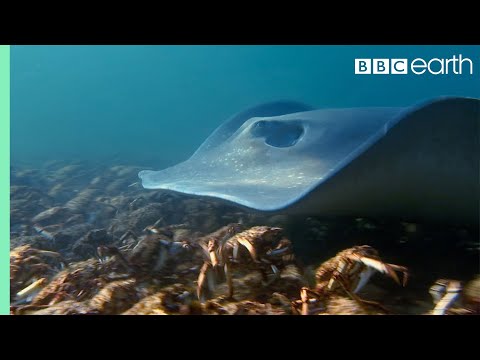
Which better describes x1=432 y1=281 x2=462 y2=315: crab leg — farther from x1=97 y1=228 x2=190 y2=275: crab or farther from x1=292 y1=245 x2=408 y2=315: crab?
x1=97 y1=228 x2=190 y2=275: crab

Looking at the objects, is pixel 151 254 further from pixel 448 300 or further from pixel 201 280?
pixel 448 300

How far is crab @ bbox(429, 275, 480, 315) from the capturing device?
223 cm

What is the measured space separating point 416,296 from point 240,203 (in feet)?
5.23

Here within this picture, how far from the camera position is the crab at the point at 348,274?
2.37 metres

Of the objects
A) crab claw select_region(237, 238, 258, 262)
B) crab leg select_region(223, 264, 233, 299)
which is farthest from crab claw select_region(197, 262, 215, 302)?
crab claw select_region(237, 238, 258, 262)

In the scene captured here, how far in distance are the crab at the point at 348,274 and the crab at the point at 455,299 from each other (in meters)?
0.24

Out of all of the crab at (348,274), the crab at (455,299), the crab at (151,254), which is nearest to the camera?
the crab at (455,299)

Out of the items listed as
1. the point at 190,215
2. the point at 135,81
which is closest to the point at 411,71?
the point at 190,215

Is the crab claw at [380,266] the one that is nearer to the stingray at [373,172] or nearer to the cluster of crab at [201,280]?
the cluster of crab at [201,280]

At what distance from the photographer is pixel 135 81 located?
89.9 m

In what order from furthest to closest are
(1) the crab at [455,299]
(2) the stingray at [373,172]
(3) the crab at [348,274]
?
(2) the stingray at [373,172]
(3) the crab at [348,274]
(1) the crab at [455,299]

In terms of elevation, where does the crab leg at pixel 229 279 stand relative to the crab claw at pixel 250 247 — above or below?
below

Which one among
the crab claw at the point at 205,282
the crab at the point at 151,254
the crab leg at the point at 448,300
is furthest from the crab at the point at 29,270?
the crab leg at the point at 448,300

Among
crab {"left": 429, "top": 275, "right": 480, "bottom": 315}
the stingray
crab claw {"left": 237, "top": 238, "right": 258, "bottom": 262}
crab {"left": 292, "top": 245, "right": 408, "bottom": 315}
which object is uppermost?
the stingray
